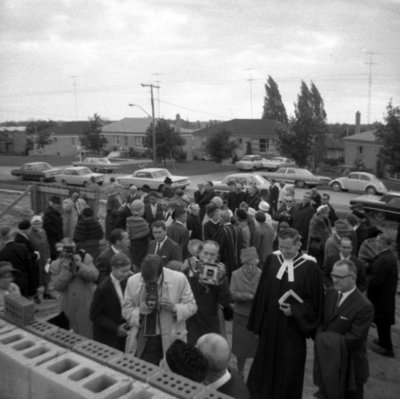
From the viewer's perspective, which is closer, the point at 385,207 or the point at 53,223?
the point at 53,223

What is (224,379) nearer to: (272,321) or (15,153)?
(272,321)

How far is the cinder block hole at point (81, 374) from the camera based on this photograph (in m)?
2.28

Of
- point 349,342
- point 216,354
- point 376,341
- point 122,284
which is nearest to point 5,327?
point 216,354

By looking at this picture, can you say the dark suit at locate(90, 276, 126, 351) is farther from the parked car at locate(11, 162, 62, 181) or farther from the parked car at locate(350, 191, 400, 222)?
the parked car at locate(11, 162, 62, 181)

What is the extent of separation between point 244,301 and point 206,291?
609mm

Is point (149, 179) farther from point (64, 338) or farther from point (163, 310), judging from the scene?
point (64, 338)

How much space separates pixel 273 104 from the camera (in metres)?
72.5

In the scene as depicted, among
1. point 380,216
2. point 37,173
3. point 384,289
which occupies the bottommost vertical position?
point 380,216

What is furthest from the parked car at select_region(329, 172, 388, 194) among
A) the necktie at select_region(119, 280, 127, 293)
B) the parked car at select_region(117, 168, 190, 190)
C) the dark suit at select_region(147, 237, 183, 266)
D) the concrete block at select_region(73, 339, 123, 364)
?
the concrete block at select_region(73, 339, 123, 364)

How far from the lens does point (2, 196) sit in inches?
949

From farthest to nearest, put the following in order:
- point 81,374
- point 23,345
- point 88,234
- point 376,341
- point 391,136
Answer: point 391,136 < point 88,234 < point 376,341 < point 23,345 < point 81,374

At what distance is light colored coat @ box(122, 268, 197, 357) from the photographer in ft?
12.8

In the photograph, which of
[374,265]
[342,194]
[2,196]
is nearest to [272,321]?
[374,265]

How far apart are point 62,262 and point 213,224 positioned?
3.38m
